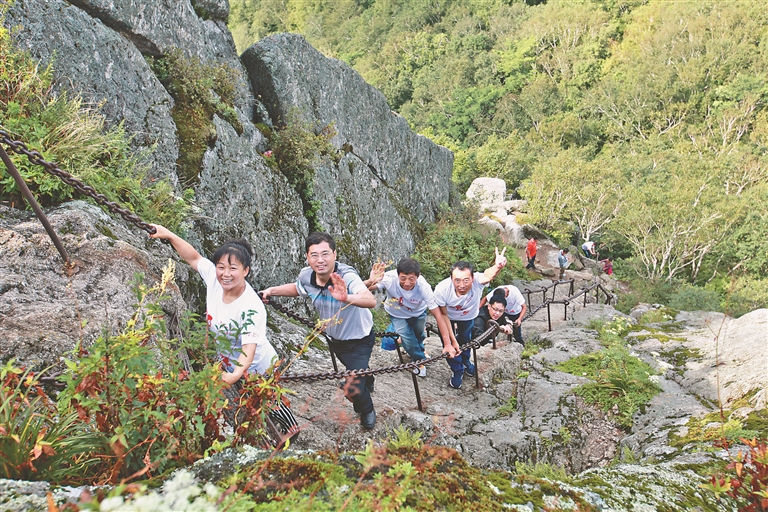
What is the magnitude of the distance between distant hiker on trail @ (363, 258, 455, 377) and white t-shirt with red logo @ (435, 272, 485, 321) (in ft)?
1.21

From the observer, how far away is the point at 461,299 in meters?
5.48

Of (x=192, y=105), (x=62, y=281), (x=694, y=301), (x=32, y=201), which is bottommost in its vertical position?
(x=694, y=301)

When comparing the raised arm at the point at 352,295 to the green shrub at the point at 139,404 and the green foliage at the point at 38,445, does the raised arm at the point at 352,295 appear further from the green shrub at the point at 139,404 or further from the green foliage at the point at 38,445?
the green foliage at the point at 38,445

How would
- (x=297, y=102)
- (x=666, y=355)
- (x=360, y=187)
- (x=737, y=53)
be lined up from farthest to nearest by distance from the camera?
(x=737, y=53) < (x=360, y=187) < (x=297, y=102) < (x=666, y=355)

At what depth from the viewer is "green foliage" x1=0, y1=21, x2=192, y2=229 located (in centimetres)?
379

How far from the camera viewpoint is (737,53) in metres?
47.1

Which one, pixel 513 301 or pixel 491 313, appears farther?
pixel 513 301

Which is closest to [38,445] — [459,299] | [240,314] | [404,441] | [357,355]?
[240,314]

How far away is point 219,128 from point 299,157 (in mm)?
2045

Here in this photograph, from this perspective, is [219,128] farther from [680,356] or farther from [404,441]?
[680,356]

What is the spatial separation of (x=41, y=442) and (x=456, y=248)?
15.1m

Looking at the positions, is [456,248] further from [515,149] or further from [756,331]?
[515,149]

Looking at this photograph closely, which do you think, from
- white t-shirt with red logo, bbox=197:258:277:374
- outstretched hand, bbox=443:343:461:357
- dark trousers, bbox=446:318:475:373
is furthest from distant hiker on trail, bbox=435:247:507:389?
white t-shirt with red logo, bbox=197:258:277:374

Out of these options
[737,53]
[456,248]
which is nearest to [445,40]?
[737,53]
